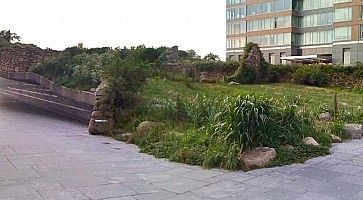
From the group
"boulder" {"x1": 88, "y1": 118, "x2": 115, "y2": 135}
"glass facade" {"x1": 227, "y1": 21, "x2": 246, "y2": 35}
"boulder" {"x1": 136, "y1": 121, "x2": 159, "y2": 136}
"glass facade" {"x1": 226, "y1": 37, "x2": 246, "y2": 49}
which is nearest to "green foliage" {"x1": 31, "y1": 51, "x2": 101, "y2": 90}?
"boulder" {"x1": 88, "y1": 118, "x2": 115, "y2": 135}

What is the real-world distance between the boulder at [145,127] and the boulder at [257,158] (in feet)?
8.51

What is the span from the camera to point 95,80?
12.3 meters

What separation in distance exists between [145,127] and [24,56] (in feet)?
43.0

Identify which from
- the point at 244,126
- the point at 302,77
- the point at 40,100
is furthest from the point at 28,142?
the point at 302,77

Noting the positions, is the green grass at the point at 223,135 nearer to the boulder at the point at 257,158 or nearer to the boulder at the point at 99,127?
the boulder at the point at 257,158

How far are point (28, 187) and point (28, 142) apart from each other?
3.45 meters

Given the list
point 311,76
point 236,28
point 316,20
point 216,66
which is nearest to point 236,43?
point 236,28

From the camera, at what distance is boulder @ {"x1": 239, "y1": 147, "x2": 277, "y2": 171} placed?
621 cm

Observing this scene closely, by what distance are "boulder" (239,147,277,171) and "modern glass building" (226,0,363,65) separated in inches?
2062

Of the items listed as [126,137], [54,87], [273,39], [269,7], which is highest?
[269,7]

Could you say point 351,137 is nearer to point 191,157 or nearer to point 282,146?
point 282,146

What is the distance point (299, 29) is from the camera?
226ft

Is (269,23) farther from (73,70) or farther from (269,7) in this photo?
(73,70)

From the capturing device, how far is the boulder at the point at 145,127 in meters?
8.52
